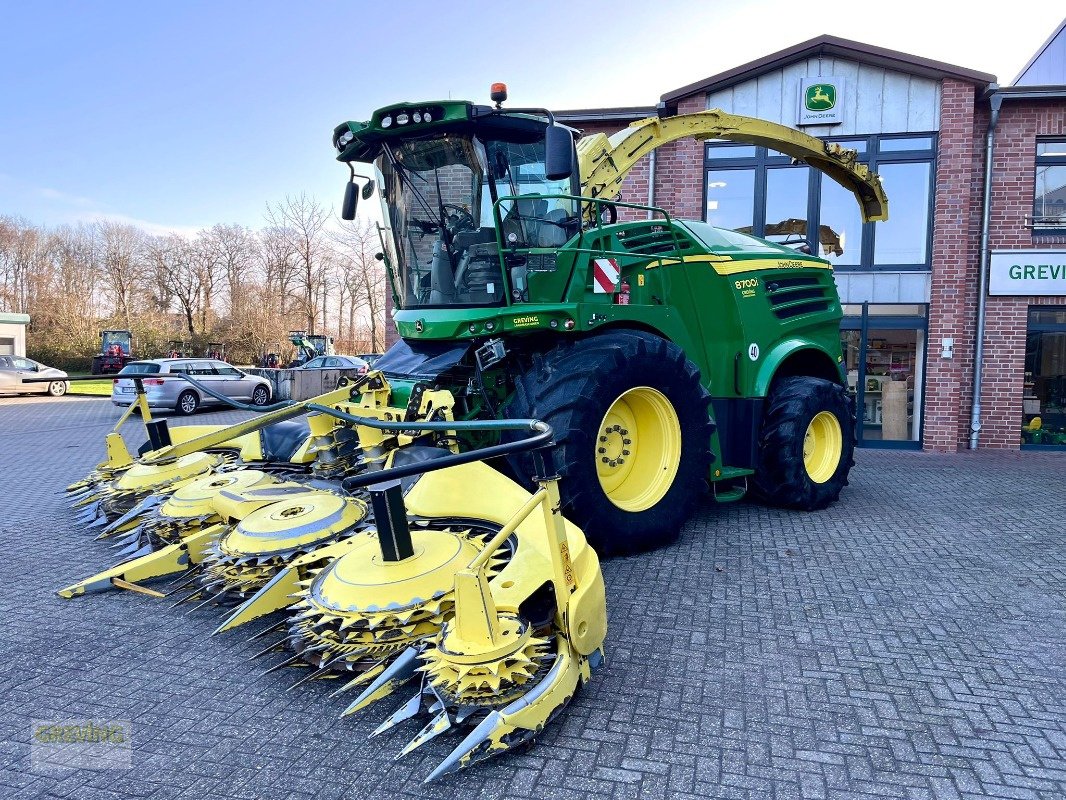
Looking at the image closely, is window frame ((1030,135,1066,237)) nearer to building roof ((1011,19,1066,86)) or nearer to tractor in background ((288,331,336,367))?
building roof ((1011,19,1066,86))

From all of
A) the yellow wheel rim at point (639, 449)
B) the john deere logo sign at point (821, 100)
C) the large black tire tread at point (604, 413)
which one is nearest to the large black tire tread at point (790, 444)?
the large black tire tread at point (604, 413)

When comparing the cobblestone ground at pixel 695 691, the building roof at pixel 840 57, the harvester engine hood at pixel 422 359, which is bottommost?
the cobblestone ground at pixel 695 691

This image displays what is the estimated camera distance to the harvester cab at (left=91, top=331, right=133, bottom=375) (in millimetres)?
28219

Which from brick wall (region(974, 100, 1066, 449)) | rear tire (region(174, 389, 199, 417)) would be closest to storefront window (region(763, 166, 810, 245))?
brick wall (region(974, 100, 1066, 449))

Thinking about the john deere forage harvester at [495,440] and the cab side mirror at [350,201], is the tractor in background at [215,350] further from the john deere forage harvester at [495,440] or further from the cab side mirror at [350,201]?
the cab side mirror at [350,201]

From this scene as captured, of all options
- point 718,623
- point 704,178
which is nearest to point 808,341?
point 718,623

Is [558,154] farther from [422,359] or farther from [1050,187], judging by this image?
[1050,187]

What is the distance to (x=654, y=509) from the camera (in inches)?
198

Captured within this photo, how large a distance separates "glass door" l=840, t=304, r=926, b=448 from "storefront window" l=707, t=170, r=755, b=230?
2278mm

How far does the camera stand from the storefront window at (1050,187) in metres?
10.9

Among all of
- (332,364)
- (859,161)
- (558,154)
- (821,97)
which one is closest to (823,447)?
(558,154)

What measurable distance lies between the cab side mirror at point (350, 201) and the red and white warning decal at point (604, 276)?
6.44 feet

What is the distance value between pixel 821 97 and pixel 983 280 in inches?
149

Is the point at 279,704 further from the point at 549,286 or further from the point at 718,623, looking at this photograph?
the point at 549,286
